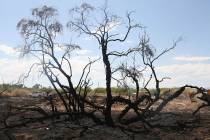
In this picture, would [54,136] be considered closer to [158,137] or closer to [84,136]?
[84,136]

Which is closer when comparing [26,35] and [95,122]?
[95,122]

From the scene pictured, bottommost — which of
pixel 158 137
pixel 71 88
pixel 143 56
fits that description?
pixel 158 137

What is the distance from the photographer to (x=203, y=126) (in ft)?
44.3

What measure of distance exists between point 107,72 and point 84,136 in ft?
6.71

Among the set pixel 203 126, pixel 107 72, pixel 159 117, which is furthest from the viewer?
pixel 159 117

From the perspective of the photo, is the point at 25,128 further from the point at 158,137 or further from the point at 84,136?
the point at 158,137

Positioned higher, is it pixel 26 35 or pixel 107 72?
pixel 26 35

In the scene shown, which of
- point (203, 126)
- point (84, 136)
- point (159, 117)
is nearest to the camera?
point (84, 136)

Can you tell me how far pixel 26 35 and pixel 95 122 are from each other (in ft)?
12.3

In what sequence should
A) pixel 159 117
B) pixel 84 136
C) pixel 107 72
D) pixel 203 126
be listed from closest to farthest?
pixel 84 136, pixel 107 72, pixel 203 126, pixel 159 117

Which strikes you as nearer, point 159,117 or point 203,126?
point 203,126

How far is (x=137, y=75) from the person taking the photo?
1499cm

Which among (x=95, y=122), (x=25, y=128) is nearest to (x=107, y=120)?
(x=95, y=122)

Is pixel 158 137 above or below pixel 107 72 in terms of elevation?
below
